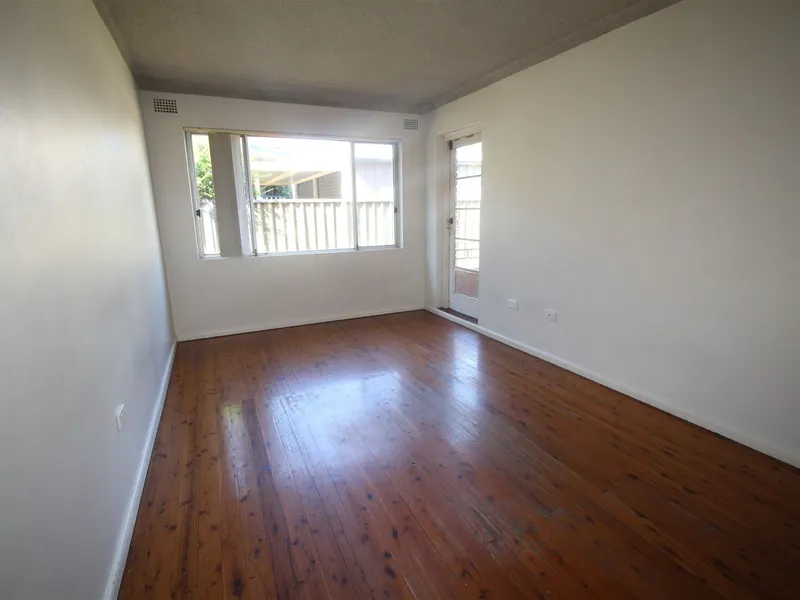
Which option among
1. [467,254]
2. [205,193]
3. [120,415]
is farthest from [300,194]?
[120,415]

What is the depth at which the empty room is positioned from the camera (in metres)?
1.47

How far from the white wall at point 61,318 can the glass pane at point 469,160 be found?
3.38 meters

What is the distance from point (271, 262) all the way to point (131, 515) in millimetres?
3166

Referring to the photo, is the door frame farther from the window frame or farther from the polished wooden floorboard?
the polished wooden floorboard

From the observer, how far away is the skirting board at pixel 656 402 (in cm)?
226

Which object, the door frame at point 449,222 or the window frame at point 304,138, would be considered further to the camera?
the door frame at point 449,222

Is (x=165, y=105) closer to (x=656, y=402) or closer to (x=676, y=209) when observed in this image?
(x=676, y=209)

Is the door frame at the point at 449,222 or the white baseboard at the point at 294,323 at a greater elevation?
the door frame at the point at 449,222

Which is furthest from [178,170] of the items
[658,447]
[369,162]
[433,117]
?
[658,447]

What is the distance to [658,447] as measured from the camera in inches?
93.0

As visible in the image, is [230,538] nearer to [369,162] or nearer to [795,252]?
[795,252]

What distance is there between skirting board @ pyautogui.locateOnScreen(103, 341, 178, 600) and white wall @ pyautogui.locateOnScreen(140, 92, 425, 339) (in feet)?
5.46

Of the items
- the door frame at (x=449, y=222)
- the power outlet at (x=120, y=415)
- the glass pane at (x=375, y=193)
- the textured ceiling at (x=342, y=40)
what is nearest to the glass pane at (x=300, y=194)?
the glass pane at (x=375, y=193)

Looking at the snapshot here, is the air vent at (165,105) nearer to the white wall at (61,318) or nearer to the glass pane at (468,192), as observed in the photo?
the white wall at (61,318)
